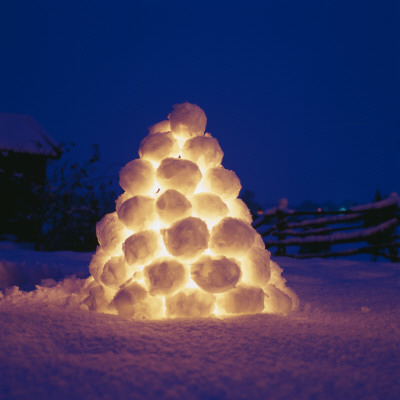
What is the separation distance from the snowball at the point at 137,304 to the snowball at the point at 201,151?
896 millimetres

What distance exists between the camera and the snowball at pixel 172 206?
2.03 metres

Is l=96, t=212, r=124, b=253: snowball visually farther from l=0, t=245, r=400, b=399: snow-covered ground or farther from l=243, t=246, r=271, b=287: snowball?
l=243, t=246, r=271, b=287: snowball

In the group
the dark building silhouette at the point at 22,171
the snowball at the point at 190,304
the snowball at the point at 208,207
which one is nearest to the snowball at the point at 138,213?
the snowball at the point at 208,207

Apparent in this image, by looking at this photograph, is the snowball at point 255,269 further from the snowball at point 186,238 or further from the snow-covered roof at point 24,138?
the snow-covered roof at point 24,138

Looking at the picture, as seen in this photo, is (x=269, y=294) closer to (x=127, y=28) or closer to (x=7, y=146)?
(x=7, y=146)

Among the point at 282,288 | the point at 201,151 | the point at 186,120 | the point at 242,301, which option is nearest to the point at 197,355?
the point at 242,301

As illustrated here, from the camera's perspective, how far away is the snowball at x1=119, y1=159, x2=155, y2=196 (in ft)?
7.31

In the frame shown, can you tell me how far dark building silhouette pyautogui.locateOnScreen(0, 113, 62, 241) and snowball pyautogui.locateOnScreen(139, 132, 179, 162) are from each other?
781cm

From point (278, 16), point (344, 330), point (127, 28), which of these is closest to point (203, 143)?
point (344, 330)

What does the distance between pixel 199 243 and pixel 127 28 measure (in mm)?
85715

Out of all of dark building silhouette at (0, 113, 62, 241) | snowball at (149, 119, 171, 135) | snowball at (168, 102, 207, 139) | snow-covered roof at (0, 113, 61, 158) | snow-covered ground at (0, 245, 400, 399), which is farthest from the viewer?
snow-covered roof at (0, 113, 61, 158)

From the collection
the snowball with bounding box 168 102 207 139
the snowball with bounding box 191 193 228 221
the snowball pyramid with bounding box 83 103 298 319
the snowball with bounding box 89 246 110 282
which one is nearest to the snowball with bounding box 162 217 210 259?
the snowball pyramid with bounding box 83 103 298 319

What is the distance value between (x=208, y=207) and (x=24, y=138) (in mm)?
11078

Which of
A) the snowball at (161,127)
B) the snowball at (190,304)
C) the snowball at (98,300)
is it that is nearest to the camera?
the snowball at (190,304)
